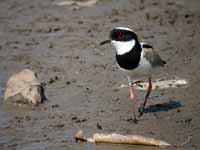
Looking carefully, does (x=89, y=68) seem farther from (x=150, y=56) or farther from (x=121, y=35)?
(x=121, y=35)

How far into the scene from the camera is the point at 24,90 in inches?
371

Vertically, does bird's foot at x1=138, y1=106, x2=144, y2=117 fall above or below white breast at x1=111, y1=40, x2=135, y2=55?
below

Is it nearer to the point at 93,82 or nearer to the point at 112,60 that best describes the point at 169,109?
the point at 93,82

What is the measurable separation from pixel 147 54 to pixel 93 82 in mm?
1528

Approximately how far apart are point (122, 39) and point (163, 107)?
1117mm

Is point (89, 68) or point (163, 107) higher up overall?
point (163, 107)

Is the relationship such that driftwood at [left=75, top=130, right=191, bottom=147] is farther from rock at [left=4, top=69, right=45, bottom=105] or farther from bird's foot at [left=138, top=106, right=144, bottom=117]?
rock at [left=4, top=69, right=45, bottom=105]

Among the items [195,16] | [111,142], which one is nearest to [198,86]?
[111,142]

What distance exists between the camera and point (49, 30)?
12672mm

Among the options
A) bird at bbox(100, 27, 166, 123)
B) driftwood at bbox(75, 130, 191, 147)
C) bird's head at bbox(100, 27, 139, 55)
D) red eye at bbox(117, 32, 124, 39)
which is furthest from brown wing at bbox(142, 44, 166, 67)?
driftwood at bbox(75, 130, 191, 147)

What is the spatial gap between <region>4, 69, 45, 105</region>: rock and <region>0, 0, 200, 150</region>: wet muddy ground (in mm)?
Result: 116

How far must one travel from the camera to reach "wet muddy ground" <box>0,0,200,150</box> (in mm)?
8328

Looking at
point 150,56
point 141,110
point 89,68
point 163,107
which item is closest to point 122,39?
point 150,56

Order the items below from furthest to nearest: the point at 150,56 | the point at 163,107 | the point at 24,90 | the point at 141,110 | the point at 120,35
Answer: the point at 24,90 < the point at 163,107 < the point at 141,110 < the point at 150,56 < the point at 120,35
